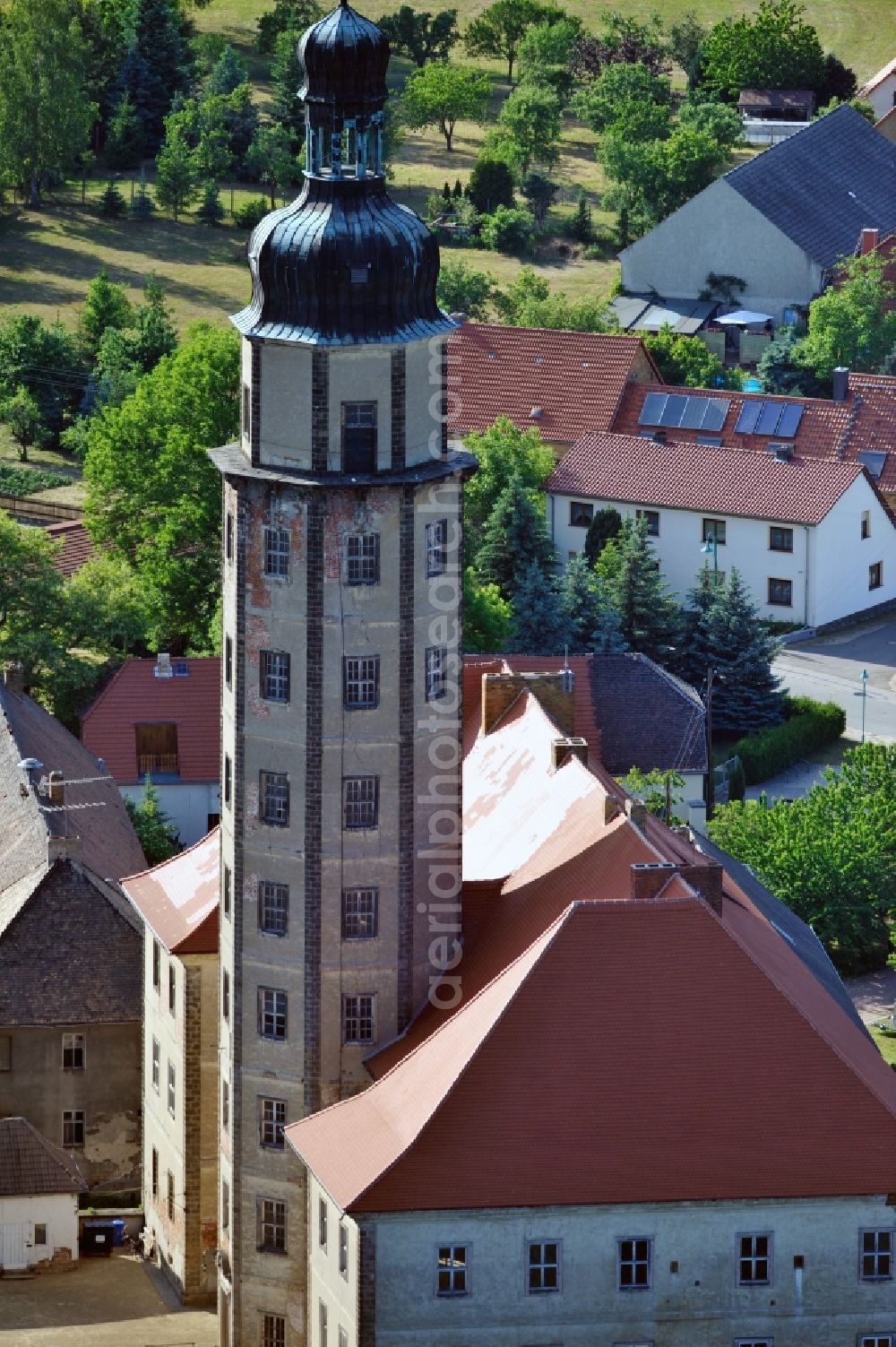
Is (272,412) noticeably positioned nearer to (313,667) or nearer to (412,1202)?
(313,667)

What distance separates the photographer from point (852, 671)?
148 meters

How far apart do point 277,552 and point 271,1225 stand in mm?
16348

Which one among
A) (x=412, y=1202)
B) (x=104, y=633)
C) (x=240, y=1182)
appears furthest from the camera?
(x=104, y=633)

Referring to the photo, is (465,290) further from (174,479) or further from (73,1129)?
(73,1129)

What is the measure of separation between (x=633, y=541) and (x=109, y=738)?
Answer: 23087 mm

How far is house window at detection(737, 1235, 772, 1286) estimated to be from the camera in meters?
90.4

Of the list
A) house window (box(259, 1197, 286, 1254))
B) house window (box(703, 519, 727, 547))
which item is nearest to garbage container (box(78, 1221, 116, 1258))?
house window (box(259, 1197, 286, 1254))

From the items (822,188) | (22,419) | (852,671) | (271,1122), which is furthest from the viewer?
(822,188)

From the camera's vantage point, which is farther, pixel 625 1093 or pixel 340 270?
A: pixel 625 1093

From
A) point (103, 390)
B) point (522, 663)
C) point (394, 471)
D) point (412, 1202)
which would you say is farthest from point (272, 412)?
point (103, 390)

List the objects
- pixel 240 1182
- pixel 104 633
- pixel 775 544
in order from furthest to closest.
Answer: pixel 775 544 → pixel 104 633 → pixel 240 1182

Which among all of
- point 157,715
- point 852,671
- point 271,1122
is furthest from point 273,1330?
point 852,671

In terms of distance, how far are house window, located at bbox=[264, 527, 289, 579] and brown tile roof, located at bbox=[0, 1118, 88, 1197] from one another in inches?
795

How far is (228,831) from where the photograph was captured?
9412 cm
